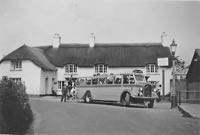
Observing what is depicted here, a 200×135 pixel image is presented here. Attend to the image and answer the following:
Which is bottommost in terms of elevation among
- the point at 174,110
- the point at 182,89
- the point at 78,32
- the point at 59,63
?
the point at 174,110

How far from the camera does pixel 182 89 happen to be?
12.5 ft

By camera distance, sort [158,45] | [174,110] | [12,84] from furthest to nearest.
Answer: [174,110] < [158,45] < [12,84]

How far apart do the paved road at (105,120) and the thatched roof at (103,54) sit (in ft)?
1.41

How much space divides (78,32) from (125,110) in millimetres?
919

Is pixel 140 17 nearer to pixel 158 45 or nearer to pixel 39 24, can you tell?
pixel 158 45

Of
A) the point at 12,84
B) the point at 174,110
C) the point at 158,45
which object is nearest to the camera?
the point at 12,84

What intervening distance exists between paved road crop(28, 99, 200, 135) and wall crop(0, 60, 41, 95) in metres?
0.14

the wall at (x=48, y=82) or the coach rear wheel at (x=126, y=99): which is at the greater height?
the wall at (x=48, y=82)

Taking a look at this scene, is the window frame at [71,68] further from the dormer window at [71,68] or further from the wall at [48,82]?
the wall at [48,82]

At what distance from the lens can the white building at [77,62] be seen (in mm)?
3244

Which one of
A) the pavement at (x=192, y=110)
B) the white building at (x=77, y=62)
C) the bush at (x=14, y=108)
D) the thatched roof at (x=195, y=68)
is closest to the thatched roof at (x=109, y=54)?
the white building at (x=77, y=62)

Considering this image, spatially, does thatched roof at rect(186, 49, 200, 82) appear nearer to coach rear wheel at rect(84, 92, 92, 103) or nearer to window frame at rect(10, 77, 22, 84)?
coach rear wheel at rect(84, 92, 92, 103)

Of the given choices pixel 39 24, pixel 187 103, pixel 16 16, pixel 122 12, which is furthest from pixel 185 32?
pixel 16 16

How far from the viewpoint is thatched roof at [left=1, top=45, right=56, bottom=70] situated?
3.24m
